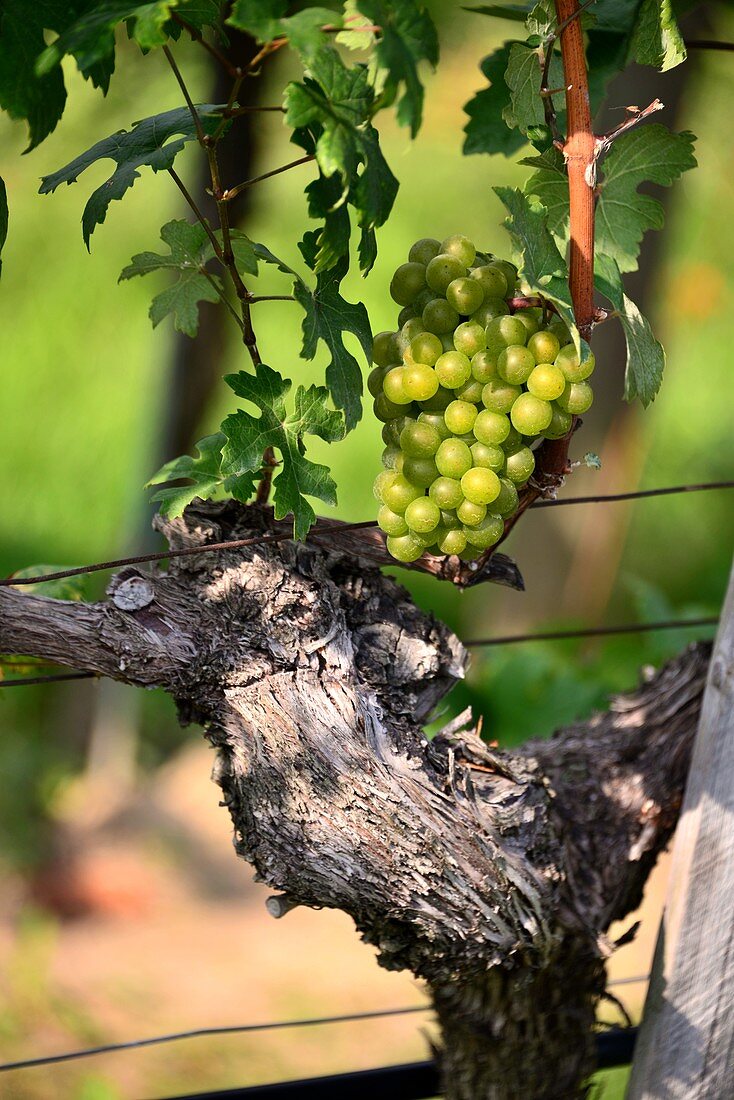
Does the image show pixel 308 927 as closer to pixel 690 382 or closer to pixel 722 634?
pixel 722 634

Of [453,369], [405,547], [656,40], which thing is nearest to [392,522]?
[405,547]

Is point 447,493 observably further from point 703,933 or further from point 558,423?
point 703,933

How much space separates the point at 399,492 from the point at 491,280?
0.17 metres

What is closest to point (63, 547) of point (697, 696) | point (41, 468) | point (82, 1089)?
point (41, 468)

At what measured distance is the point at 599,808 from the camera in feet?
3.80

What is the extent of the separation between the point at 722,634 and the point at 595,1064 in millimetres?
514

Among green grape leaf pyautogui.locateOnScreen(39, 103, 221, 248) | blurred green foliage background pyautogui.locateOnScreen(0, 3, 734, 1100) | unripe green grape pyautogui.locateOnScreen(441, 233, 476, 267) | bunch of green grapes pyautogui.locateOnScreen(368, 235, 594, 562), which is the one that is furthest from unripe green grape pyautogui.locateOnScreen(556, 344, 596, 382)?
blurred green foliage background pyautogui.locateOnScreen(0, 3, 734, 1100)

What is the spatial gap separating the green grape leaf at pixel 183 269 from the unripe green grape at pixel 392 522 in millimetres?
238

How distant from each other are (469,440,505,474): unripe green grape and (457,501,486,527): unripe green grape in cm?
3

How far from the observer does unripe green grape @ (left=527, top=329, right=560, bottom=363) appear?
79cm

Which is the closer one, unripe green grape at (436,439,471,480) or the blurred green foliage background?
unripe green grape at (436,439,471,480)

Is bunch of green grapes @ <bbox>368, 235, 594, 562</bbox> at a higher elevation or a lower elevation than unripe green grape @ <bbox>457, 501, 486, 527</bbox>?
higher

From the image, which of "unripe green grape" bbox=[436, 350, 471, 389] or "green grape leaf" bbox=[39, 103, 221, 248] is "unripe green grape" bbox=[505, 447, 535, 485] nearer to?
"unripe green grape" bbox=[436, 350, 471, 389]

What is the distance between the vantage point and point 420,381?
0.80 meters
